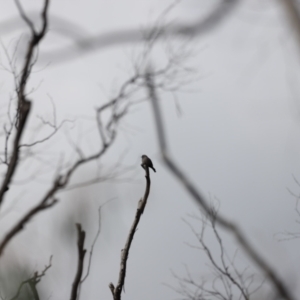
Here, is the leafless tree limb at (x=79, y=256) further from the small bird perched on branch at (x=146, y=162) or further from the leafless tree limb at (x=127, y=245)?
the small bird perched on branch at (x=146, y=162)

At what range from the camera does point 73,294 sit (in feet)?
5.25

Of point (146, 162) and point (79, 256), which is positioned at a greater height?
point (146, 162)

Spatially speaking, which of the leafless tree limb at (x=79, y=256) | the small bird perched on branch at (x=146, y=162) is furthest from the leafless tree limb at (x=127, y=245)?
the leafless tree limb at (x=79, y=256)

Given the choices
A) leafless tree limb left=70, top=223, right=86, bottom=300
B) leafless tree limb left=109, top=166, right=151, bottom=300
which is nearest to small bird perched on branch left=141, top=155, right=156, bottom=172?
leafless tree limb left=109, top=166, right=151, bottom=300

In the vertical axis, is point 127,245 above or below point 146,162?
below

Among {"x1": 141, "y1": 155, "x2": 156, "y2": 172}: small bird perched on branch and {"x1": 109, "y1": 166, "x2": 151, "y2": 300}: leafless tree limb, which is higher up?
{"x1": 141, "y1": 155, "x2": 156, "y2": 172}: small bird perched on branch

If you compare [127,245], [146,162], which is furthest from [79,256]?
[146,162]

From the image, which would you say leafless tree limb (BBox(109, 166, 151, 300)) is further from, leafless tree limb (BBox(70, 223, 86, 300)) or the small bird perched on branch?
leafless tree limb (BBox(70, 223, 86, 300))

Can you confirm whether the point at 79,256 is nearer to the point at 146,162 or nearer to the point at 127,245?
the point at 127,245

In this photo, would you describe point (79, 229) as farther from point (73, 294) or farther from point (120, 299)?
point (120, 299)

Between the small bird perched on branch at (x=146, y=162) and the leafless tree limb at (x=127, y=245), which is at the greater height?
the small bird perched on branch at (x=146, y=162)

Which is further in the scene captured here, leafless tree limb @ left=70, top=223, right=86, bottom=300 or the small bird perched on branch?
the small bird perched on branch

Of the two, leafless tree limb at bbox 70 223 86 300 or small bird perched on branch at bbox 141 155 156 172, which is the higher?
small bird perched on branch at bbox 141 155 156 172

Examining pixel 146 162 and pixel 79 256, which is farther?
pixel 146 162
